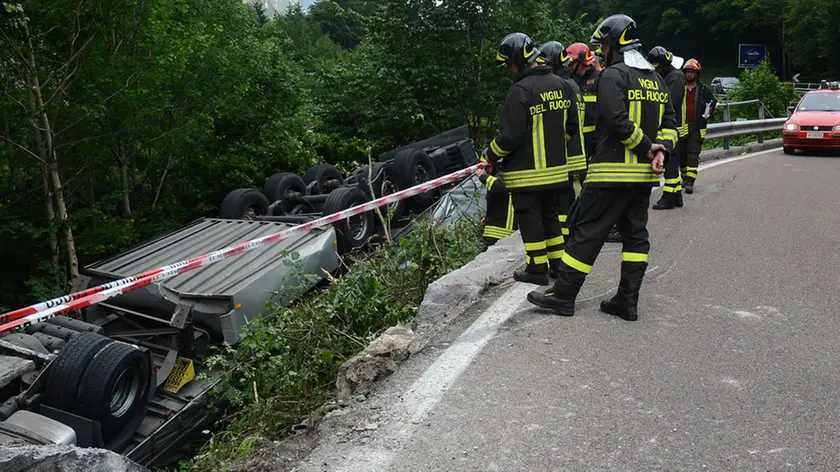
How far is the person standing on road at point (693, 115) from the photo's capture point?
372 inches

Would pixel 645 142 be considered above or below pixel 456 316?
above

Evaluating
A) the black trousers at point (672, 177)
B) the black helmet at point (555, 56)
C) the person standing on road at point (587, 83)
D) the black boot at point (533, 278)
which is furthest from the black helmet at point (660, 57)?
the black boot at point (533, 278)

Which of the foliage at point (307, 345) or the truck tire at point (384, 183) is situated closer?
the foliage at point (307, 345)

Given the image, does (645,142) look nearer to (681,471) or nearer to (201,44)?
(681,471)

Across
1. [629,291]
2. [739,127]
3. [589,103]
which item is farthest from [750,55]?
[629,291]

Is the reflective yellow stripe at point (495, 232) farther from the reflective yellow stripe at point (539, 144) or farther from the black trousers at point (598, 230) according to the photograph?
the black trousers at point (598, 230)

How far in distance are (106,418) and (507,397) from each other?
10.8ft

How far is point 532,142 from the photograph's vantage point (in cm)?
497

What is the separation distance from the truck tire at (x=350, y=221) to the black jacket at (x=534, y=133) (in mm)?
4043

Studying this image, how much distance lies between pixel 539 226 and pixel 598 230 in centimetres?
68

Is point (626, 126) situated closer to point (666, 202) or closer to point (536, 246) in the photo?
point (536, 246)

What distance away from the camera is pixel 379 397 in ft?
11.3

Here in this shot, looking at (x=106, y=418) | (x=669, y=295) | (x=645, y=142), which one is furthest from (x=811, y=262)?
(x=106, y=418)

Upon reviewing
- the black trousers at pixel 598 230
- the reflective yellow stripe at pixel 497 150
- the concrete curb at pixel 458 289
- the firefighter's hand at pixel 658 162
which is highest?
the reflective yellow stripe at pixel 497 150
